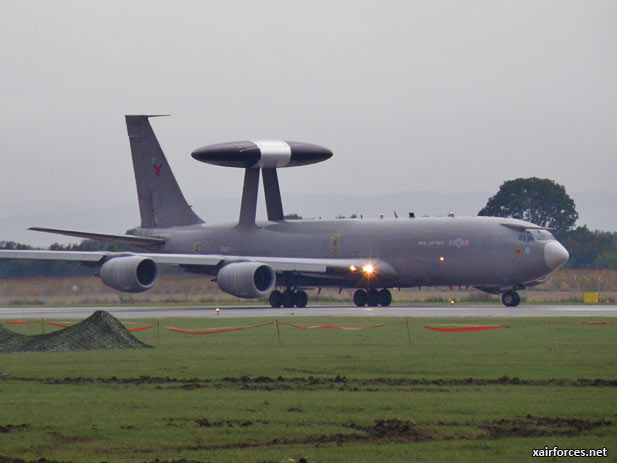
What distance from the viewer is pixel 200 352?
24.8 meters

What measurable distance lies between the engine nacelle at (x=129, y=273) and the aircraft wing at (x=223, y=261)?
2.22 feet

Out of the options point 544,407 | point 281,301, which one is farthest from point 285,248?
point 544,407

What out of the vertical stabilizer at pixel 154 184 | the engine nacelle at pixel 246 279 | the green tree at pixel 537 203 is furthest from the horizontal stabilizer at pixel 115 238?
the green tree at pixel 537 203

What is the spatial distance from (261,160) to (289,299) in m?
7.48

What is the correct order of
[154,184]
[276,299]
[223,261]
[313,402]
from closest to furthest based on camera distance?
[313,402] → [223,261] → [276,299] → [154,184]

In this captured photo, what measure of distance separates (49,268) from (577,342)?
40850mm

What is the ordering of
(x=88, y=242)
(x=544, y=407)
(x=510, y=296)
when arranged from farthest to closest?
(x=88, y=242) → (x=510, y=296) → (x=544, y=407)

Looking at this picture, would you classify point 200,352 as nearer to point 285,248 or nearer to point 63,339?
point 63,339

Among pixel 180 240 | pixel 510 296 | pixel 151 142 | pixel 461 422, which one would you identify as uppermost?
pixel 151 142

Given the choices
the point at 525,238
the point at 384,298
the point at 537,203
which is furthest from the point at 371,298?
the point at 537,203

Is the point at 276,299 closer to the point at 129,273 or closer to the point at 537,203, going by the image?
the point at 129,273

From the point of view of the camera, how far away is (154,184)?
62.6 m

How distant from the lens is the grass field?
11.9m

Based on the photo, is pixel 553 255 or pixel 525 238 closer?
pixel 553 255
